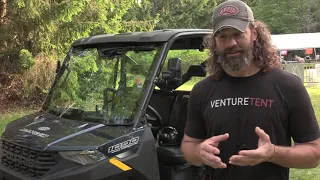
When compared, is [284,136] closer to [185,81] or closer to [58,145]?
[58,145]

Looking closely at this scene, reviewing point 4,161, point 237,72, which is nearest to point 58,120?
point 4,161

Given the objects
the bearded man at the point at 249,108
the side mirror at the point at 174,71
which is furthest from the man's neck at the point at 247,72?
the side mirror at the point at 174,71

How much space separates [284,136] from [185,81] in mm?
2825

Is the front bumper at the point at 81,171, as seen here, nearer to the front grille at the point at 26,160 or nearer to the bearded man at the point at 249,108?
the front grille at the point at 26,160

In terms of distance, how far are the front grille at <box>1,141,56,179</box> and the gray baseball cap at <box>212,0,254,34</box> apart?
1.77 metres

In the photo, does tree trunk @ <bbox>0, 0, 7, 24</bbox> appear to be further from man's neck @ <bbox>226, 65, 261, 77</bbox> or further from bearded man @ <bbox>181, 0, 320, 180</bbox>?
man's neck @ <bbox>226, 65, 261, 77</bbox>

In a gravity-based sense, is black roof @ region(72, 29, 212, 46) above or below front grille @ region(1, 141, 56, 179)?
above

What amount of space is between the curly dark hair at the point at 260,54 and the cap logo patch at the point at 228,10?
0.13 metres

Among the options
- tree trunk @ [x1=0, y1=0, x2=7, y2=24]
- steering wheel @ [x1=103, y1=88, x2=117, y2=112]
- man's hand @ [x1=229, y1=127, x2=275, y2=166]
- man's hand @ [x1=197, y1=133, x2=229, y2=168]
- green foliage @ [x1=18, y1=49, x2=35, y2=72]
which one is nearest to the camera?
man's hand @ [x1=229, y1=127, x2=275, y2=166]

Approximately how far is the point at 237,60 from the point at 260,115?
31 centimetres

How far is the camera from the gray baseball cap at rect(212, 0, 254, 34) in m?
1.95

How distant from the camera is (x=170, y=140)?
3775 millimetres

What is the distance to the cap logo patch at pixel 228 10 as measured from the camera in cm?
196

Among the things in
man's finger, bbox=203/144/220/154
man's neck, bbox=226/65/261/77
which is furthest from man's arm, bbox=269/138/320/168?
man's neck, bbox=226/65/261/77
